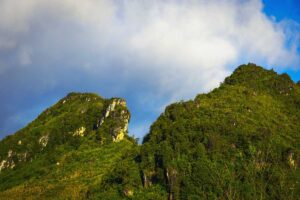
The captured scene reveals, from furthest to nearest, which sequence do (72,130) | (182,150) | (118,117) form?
(72,130)
(118,117)
(182,150)

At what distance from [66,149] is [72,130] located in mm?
8259

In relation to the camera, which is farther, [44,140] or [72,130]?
[44,140]

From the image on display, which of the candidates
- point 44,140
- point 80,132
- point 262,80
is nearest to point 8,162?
point 44,140

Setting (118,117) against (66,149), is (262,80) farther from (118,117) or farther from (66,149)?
(66,149)

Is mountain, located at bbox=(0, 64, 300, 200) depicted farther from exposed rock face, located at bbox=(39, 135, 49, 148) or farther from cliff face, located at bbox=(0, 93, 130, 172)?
exposed rock face, located at bbox=(39, 135, 49, 148)

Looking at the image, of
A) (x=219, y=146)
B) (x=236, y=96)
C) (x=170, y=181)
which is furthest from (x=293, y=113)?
(x=170, y=181)

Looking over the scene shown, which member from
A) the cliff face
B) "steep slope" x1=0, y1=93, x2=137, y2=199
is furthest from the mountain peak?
the cliff face

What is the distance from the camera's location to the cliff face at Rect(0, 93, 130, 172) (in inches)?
A: 5719

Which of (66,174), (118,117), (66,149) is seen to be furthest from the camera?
(66,149)

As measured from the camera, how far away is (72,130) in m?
155

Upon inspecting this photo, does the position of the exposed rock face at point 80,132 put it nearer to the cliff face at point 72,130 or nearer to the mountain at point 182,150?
the cliff face at point 72,130

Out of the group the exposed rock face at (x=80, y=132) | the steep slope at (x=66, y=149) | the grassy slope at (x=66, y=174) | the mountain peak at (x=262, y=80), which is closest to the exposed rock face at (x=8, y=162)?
the steep slope at (x=66, y=149)

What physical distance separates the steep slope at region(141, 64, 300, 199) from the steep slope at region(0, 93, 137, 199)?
67.8ft

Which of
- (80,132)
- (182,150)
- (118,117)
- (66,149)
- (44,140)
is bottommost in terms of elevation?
(182,150)
